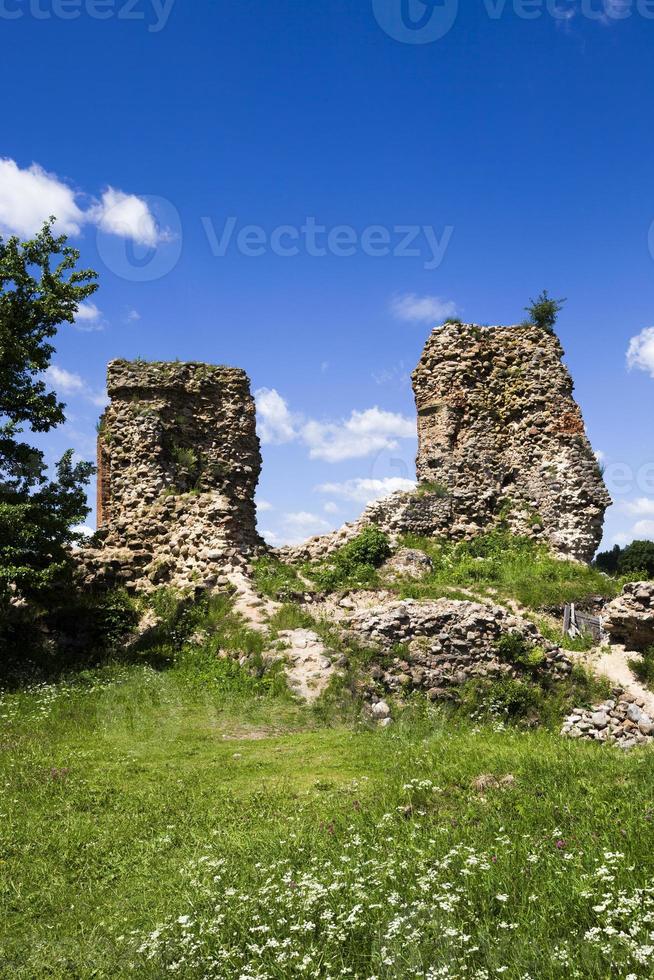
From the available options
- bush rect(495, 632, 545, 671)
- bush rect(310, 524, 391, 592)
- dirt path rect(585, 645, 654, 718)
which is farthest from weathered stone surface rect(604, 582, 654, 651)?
bush rect(310, 524, 391, 592)

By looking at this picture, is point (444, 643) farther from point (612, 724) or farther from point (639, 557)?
point (639, 557)

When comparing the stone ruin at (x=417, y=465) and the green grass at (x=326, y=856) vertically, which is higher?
the stone ruin at (x=417, y=465)

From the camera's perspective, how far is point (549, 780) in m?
7.21

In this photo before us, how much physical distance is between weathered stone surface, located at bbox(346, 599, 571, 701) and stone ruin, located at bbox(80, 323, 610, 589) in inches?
235

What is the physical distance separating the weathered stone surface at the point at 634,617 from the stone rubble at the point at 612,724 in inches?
104

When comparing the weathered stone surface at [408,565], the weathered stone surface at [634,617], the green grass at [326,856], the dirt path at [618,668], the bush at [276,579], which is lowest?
the green grass at [326,856]

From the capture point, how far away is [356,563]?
21.4 meters

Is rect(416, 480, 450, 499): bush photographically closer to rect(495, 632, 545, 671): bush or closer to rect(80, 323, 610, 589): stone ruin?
rect(80, 323, 610, 589): stone ruin

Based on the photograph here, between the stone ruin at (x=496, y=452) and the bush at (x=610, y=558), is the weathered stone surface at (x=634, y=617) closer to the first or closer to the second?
the stone ruin at (x=496, y=452)

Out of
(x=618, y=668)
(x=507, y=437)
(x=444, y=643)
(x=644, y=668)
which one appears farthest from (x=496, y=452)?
(x=444, y=643)

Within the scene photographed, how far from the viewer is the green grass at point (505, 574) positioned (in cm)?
1895

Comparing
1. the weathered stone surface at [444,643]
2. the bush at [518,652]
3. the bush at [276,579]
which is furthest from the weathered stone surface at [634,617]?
the bush at [276,579]

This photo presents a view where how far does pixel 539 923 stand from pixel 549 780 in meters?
2.81

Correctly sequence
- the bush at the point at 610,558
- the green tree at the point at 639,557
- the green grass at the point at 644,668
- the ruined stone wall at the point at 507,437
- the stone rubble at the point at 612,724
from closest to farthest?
the stone rubble at the point at 612,724, the green grass at the point at 644,668, the ruined stone wall at the point at 507,437, the green tree at the point at 639,557, the bush at the point at 610,558
